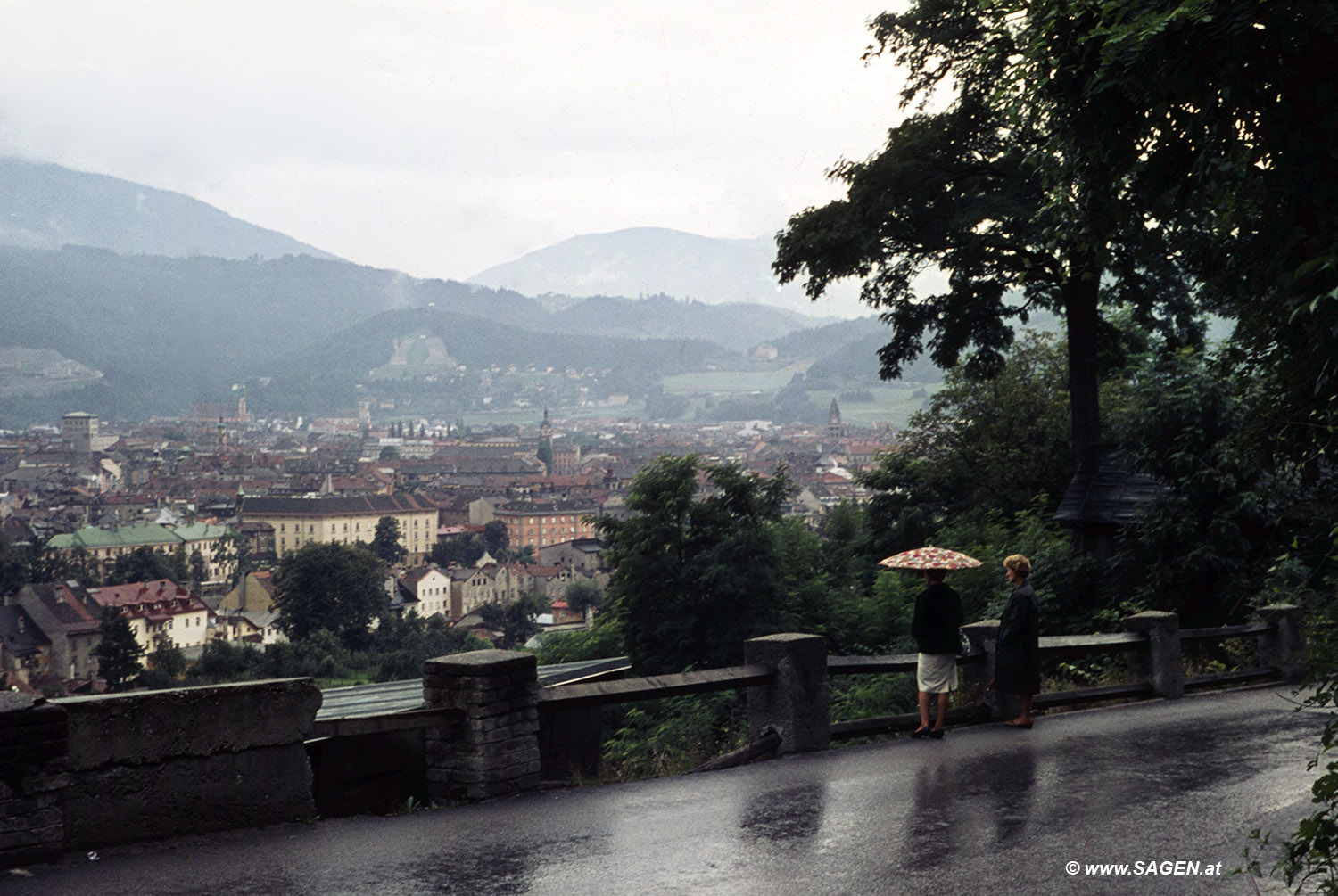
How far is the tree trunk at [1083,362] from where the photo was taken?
2472cm

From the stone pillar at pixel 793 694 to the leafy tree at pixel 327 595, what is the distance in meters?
80.8

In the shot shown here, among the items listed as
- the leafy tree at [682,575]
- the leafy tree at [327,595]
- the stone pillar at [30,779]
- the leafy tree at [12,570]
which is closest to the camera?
the stone pillar at [30,779]

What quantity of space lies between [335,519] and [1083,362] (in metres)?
138

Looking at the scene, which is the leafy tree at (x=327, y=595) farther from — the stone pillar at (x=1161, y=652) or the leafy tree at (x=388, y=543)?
the stone pillar at (x=1161, y=652)

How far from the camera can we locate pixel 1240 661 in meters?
16.8

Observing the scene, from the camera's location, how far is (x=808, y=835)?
22.2 ft

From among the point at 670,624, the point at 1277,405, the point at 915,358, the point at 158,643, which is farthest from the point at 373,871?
the point at 158,643

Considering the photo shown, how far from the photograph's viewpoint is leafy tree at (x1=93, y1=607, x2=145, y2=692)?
74688mm

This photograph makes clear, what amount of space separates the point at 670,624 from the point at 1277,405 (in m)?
28.9

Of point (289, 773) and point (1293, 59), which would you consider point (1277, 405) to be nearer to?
point (1293, 59)

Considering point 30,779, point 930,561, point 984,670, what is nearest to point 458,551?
point 984,670

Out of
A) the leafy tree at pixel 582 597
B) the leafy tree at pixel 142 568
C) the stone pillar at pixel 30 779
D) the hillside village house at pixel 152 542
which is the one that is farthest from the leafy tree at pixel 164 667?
the stone pillar at pixel 30 779

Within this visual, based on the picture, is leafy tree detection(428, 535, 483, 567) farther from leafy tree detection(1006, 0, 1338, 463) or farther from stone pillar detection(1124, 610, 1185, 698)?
leafy tree detection(1006, 0, 1338, 463)

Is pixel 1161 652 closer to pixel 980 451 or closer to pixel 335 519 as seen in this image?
pixel 980 451
